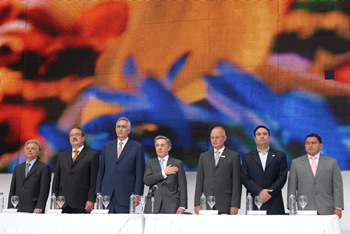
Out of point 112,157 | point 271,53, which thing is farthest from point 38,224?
point 271,53

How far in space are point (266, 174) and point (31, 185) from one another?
2409 mm

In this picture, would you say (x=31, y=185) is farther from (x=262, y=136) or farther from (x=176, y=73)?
(x=262, y=136)

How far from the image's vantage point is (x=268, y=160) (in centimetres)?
462

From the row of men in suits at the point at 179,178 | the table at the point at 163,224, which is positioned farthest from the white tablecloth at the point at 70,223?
Result: the row of men in suits at the point at 179,178

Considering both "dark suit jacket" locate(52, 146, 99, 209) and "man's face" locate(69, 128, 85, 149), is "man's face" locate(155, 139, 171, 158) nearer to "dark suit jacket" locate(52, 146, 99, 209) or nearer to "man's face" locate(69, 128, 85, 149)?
"dark suit jacket" locate(52, 146, 99, 209)

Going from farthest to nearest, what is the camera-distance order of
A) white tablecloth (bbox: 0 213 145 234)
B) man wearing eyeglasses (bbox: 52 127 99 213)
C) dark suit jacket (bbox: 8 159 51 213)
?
dark suit jacket (bbox: 8 159 51 213) < man wearing eyeglasses (bbox: 52 127 99 213) < white tablecloth (bbox: 0 213 145 234)

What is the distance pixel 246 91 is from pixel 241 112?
251 mm

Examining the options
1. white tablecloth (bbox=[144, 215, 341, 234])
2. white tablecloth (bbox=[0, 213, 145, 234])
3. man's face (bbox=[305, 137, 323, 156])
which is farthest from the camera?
man's face (bbox=[305, 137, 323, 156])

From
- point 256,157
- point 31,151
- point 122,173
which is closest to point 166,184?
point 122,173

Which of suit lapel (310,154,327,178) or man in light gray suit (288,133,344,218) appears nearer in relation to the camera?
man in light gray suit (288,133,344,218)

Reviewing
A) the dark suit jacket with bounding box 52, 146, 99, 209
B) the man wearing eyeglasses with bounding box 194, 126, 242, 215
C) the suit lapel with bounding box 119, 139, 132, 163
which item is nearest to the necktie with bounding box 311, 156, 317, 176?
the man wearing eyeglasses with bounding box 194, 126, 242, 215

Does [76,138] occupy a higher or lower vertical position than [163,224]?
higher

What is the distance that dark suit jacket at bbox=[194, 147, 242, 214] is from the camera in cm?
454

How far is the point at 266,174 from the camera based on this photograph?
4.56 m
